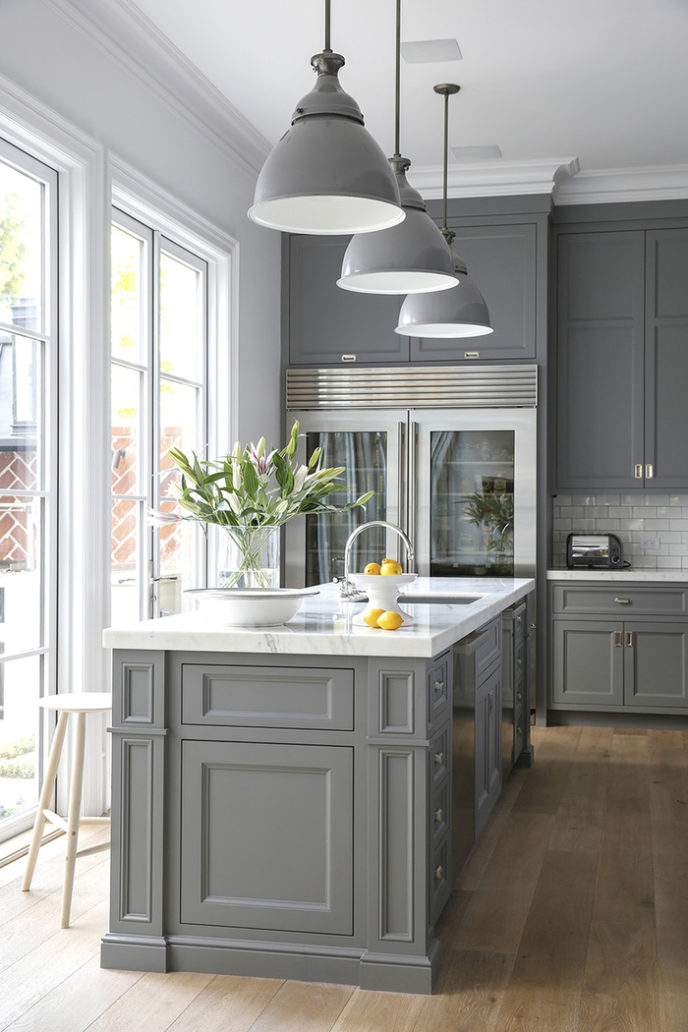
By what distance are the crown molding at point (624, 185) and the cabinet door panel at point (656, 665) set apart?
7.85ft

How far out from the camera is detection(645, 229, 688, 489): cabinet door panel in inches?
235

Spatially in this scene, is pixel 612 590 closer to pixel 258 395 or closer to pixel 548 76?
pixel 258 395

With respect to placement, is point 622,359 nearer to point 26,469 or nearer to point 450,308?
point 450,308

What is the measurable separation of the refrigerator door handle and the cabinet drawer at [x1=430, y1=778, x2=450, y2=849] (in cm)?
312

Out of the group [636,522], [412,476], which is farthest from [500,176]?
[636,522]

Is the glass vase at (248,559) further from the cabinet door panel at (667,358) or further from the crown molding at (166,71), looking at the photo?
the cabinet door panel at (667,358)

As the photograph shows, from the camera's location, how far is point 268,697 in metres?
2.67

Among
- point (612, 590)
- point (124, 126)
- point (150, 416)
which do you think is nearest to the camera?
point (124, 126)

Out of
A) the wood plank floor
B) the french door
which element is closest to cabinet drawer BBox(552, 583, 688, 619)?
the wood plank floor

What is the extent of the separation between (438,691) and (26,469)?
1766 millimetres

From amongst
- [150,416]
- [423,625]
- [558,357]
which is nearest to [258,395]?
[150,416]

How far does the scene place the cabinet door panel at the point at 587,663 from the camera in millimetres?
5816

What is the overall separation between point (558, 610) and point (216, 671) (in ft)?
11.6

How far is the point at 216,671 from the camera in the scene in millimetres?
2689
